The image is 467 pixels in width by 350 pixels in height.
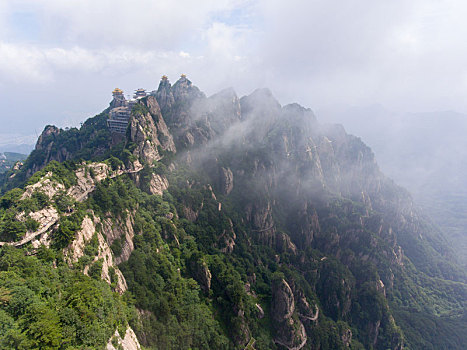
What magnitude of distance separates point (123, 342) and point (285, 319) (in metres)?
53.2

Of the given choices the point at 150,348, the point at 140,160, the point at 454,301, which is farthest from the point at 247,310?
the point at 454,301

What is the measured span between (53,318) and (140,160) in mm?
65497

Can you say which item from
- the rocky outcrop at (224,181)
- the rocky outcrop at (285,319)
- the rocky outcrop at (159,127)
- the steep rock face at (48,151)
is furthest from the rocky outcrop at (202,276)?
the steep rock face at (48,151)

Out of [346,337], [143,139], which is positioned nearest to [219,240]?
[143,139]

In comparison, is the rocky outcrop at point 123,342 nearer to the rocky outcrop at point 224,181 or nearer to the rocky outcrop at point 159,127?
the rocky outcrop at point 159,127

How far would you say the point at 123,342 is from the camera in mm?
32219

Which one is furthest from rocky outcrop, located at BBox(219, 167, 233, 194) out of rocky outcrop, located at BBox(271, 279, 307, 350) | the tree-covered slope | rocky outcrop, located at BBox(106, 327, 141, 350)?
rocky outcrop, located at BBox(106, 327, 141, 350)

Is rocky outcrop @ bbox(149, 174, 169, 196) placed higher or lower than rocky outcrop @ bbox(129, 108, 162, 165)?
lower

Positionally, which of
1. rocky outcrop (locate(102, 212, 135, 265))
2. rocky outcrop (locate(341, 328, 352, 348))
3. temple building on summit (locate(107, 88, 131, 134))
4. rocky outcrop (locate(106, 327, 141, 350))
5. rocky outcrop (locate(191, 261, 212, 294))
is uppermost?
temple building on summit (locate(107, 88, 131, 134))

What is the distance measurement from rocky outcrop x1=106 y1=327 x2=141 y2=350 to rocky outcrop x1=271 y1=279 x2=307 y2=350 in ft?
155

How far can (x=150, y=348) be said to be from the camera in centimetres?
4103

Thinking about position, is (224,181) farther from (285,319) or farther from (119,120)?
(285,319)

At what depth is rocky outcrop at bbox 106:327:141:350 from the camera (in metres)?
29.5

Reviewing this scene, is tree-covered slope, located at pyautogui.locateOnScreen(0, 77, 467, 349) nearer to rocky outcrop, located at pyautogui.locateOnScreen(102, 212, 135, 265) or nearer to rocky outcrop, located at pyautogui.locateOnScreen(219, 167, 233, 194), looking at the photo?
rocky outcrop, located at pyautogui.locateOnScreen(102, 212, 135, 265)
